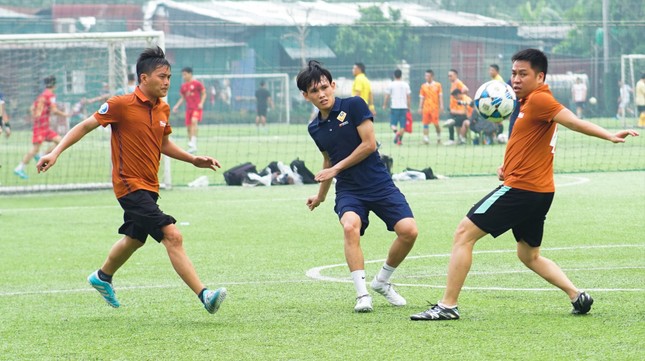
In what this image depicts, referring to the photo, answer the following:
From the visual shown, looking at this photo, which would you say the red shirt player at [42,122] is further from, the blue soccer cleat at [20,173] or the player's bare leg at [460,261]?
the player's bare leg at [460,261]

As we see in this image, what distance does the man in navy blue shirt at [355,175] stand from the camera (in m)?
8.45

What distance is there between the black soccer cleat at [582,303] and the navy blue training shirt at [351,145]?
5.35 ft

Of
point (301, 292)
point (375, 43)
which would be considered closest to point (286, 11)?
point (375, 43)

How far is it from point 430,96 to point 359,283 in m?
23.6

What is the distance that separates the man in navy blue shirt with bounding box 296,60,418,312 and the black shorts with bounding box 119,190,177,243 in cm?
114

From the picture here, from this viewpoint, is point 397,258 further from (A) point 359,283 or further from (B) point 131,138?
(B) point 131,138

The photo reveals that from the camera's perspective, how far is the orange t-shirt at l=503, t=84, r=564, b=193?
25.1 ft

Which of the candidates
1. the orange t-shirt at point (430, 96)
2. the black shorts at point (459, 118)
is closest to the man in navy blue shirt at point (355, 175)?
the black shorts at point (459, 118)

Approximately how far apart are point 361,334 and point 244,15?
44.1 m

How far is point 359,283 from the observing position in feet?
27.1

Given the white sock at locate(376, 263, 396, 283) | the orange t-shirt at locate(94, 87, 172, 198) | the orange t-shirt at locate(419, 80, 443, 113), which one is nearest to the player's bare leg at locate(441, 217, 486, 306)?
the white sock at locate(376, 263, 396, 283)

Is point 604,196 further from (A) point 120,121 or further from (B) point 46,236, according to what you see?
(A) point 120,121

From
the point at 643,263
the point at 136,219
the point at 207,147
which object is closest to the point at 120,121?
the point at 136,219

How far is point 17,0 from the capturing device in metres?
44.8
